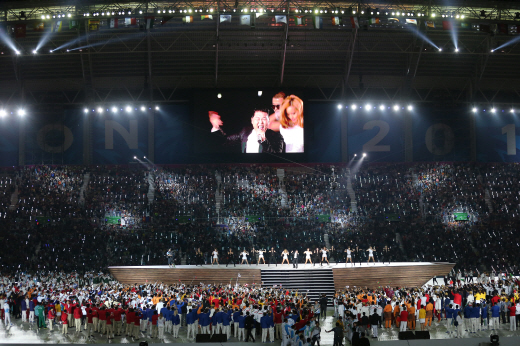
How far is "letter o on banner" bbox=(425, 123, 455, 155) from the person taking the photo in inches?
1754

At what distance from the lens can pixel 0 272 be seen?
33344mm

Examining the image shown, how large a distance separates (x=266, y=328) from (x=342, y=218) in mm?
19465

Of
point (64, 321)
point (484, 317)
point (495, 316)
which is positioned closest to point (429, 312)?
point (484, 317)

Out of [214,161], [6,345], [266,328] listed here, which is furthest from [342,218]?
[6,345]

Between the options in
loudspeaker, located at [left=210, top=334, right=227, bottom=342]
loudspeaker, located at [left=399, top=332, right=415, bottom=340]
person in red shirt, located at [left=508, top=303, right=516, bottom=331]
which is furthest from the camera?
person in red shirt, located at [left=508, top=303, right=516, bottom=331]

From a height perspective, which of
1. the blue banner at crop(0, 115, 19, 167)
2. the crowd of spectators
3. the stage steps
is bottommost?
the stage steps

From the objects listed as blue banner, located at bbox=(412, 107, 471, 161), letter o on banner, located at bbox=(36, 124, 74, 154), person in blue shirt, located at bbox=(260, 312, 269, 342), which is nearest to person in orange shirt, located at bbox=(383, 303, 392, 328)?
person in blue shirt, located at bbox=(260, 312, 269, 342)

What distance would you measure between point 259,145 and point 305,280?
52.3 ft

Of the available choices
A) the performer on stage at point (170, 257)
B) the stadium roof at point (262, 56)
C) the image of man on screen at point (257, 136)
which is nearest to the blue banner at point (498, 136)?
the stadium roof at point (262, 56)

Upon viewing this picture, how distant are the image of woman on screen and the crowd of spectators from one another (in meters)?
2.01

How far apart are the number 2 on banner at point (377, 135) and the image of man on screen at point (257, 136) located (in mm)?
7898

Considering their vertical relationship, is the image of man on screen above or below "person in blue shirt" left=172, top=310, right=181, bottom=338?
above

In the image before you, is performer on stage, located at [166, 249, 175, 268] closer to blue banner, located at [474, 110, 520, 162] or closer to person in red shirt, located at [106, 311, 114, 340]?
person in red shirt, located at [106, 311, 114, 340]

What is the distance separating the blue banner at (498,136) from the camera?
44.5 m
